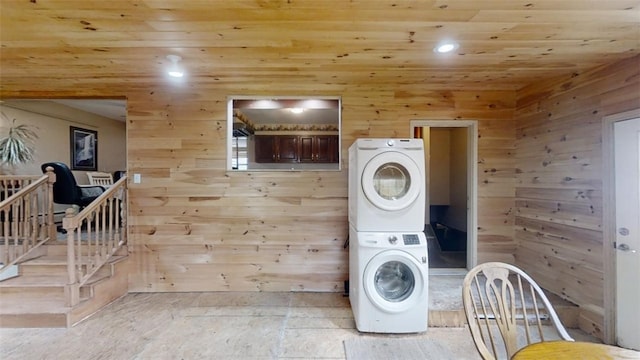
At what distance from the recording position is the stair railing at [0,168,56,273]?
3.23 metres

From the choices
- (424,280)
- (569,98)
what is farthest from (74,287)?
(569,98)

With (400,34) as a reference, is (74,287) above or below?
below

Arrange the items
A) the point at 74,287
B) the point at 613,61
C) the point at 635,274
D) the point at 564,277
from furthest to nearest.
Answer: the point at 564,277
the point at 74,287
the point at 613,61
the point at 635,274

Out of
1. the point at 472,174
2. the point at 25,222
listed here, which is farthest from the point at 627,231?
the point at 25,222

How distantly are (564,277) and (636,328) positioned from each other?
2.13 ft

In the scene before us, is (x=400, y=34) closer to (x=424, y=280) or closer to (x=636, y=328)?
(x=424, y=280)

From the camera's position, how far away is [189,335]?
265 centimetres

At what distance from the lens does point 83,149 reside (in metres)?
5.88

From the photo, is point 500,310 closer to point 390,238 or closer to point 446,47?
point 390,238

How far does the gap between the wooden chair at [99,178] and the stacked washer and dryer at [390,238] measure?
526 cm

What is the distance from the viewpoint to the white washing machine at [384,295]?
8.52ft

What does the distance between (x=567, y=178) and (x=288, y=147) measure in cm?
448

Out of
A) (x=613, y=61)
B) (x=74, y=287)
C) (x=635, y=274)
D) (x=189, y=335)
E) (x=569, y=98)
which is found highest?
(x=613, y=61)

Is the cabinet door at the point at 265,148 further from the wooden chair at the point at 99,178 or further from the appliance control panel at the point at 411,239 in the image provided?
the appliance control panel at the point at 411,239
